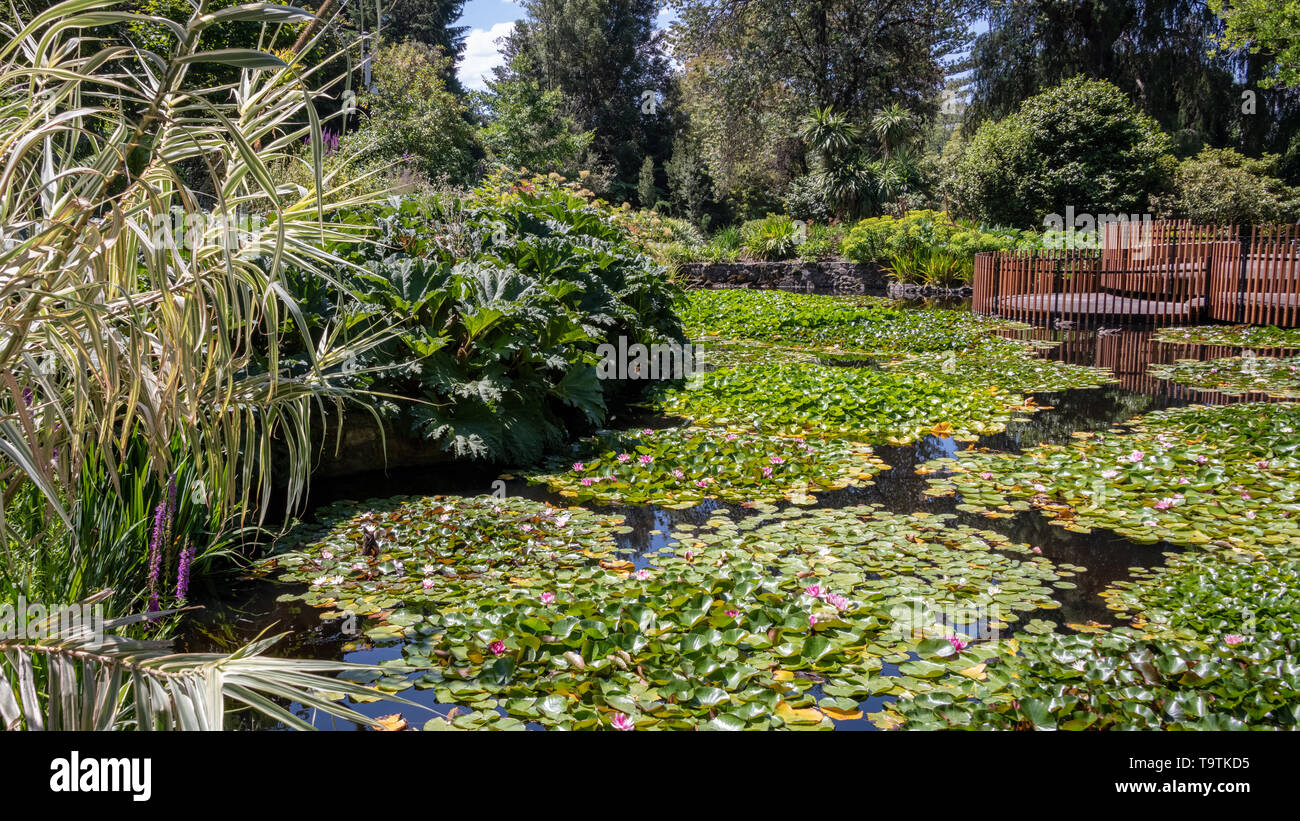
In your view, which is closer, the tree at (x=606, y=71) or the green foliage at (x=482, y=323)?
the green foliage at (x=482, y=323)

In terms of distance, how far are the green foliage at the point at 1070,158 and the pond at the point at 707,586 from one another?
56.4 ft

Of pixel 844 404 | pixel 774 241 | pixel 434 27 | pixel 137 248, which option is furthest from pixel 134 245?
pixel 434 27

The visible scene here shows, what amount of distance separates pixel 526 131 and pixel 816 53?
33.3 ft

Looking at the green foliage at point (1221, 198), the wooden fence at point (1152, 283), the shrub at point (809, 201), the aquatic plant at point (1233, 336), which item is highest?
the shrub at point (809, 201)

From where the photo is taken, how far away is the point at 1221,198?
20.8 metres

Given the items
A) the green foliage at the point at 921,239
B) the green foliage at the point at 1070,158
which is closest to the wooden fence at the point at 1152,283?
the green foliage at the point at 921,239

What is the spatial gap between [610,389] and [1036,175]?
1742cm

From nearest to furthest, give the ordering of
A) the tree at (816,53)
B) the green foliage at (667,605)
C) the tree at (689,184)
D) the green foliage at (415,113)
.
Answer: the green foliage at (667,605), the green foliage at (415,113), the tree at (816,53), the tree at (689,184)

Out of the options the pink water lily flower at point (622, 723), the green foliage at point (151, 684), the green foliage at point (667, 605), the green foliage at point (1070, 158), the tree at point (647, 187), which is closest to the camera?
the green foliage at point (151, 684)

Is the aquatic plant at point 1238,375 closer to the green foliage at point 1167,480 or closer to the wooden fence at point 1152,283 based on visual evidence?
the green foliage at point 1167,480

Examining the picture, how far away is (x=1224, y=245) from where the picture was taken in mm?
12773

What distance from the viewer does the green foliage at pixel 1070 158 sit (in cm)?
2003

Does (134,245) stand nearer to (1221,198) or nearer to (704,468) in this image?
(704,468)
